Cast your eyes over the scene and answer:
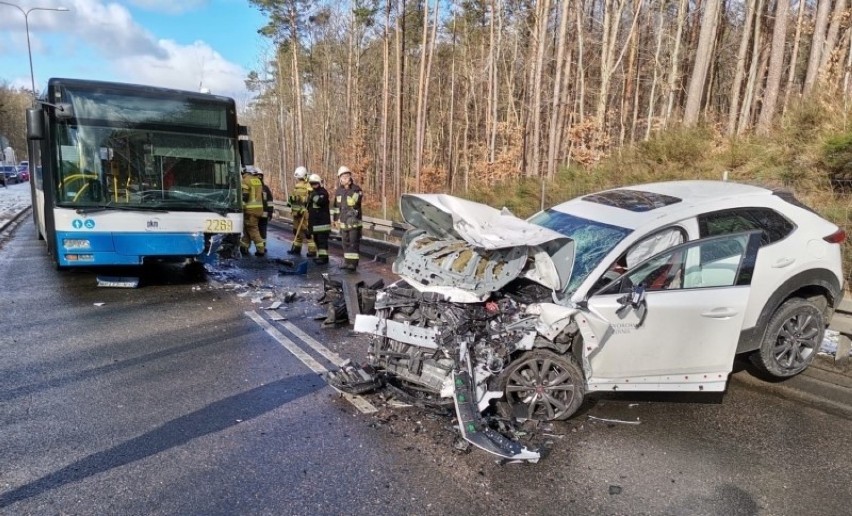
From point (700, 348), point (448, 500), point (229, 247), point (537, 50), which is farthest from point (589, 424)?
point (537, 50)

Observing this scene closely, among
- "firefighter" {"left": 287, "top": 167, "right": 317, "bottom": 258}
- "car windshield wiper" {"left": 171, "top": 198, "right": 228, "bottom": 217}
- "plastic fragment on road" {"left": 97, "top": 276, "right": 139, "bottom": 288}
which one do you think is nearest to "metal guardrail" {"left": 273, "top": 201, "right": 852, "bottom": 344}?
"firefighter" {"left": 287, "top": 167, "right": 317, "bottom": 258}

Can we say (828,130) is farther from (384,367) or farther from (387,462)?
(387,462)

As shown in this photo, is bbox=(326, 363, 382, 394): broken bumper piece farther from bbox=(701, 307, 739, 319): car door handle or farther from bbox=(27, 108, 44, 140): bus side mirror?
bbox=(27, 108, 44, 140): bus side mirror

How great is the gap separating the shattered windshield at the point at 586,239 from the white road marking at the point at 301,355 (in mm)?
1760

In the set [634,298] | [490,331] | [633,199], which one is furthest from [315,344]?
[633,199]

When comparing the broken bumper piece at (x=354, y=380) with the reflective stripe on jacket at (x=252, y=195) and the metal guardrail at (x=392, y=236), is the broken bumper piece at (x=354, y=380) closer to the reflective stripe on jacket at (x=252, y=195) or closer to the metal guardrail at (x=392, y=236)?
the metal guardrail at (x=392, y=236)

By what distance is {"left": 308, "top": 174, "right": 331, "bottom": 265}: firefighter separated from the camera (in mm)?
10633

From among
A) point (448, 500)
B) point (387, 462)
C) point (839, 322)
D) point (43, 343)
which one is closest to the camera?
point (448, 500)

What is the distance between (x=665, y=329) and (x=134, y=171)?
710 centimetres

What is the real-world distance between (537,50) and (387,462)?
18.6 metres

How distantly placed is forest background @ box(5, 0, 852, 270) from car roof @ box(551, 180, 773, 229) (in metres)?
3.36

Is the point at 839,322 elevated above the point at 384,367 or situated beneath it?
elevated above

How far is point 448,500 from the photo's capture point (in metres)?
2.94

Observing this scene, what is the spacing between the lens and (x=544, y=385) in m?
3.90
